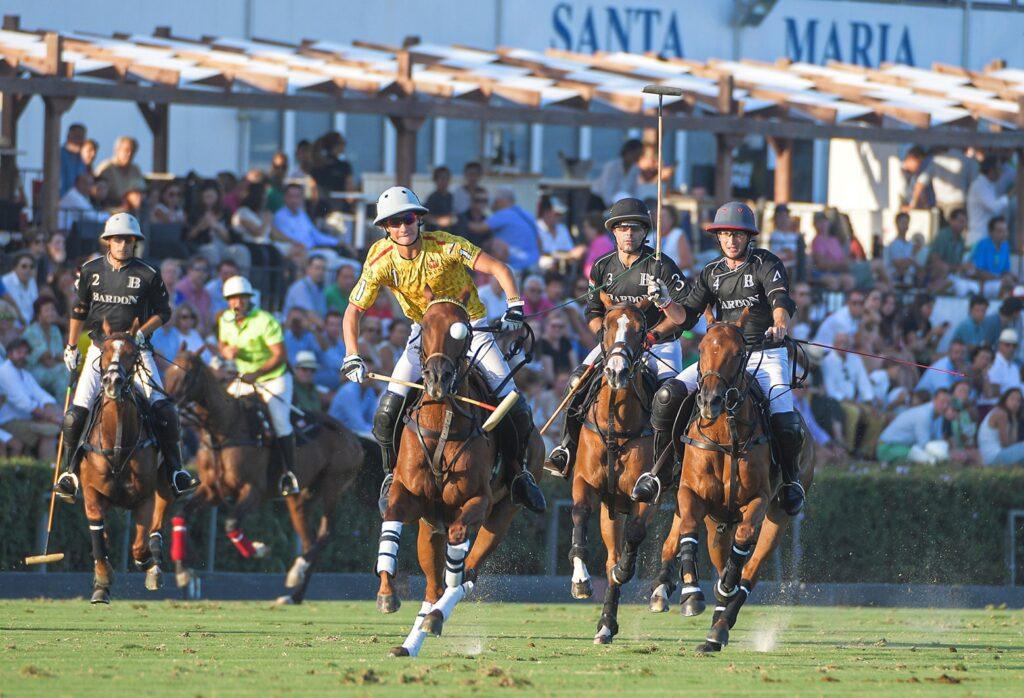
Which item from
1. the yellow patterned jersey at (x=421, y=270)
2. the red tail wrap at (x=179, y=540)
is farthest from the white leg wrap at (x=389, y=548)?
the red tail wrap at (x=179, y=540)

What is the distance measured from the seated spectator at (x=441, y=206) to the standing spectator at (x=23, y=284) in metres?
4.44

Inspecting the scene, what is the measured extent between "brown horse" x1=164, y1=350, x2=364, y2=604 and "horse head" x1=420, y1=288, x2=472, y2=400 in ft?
16.7

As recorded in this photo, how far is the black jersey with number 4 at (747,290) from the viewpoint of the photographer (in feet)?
40.0

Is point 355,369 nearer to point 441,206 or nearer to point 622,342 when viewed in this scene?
point 622,342

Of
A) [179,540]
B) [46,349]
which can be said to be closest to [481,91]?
[46,349]

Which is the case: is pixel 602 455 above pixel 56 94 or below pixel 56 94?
below

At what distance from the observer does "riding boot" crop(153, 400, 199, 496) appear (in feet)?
45.2

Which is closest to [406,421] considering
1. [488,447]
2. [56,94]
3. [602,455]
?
[488,447]

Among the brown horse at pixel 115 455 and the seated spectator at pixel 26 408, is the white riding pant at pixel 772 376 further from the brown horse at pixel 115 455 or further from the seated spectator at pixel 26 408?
the seated spectator at pixel 26 408

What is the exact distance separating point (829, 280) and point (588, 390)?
1007cm

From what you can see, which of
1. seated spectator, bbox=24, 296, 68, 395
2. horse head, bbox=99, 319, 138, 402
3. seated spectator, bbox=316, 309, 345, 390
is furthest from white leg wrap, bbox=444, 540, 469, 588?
seated spectator, bbox=316, 309, 345, 390

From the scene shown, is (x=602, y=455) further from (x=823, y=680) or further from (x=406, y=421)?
(x=823, y=680)

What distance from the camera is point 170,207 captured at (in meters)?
20.1

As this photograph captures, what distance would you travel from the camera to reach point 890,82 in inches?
1034
